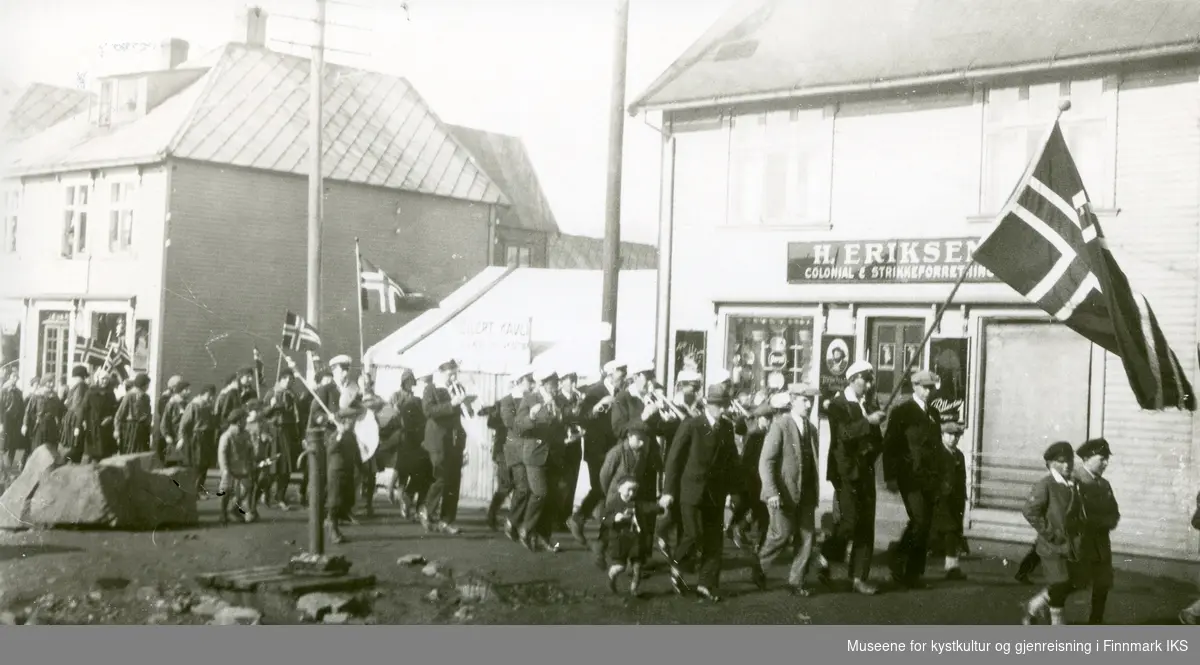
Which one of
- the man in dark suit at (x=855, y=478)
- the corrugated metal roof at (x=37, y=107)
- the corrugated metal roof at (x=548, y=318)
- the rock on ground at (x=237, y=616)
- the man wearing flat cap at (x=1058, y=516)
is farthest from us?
the corrugated metal roof at (x=548, y=318)

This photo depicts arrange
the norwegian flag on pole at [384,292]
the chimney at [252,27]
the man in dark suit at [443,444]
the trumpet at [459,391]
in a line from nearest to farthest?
the chimney at [252,27] → the norwegian flag on pole at [384,292] → the man in dark suit at [443,444] → the trumpet at [459,391]

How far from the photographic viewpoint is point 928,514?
6.88m

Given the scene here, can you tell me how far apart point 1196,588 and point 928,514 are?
160 centimetres

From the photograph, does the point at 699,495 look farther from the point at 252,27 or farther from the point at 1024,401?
the point at 252,27

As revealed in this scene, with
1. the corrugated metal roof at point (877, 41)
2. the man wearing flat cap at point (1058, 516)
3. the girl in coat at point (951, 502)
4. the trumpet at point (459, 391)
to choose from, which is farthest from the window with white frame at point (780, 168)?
the man wearing flat cap at point (1058, 516)

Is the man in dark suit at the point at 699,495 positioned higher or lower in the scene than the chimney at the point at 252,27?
lower

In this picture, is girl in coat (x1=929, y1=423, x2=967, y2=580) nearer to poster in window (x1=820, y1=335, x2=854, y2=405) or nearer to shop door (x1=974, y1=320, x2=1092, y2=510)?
shop door (x1=974, y1=320, x2=1092, y2=510)

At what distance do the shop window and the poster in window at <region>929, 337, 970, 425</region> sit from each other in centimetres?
90

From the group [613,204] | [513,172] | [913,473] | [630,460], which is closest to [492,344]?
[513,172]

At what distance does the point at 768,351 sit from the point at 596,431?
141 centimetres

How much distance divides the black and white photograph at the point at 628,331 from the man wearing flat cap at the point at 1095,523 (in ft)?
1.46

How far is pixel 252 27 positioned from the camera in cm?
714

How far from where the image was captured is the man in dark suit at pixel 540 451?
7.51m

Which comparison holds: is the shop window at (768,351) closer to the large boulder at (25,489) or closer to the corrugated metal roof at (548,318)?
the corrugated metal roof at (548,318)
